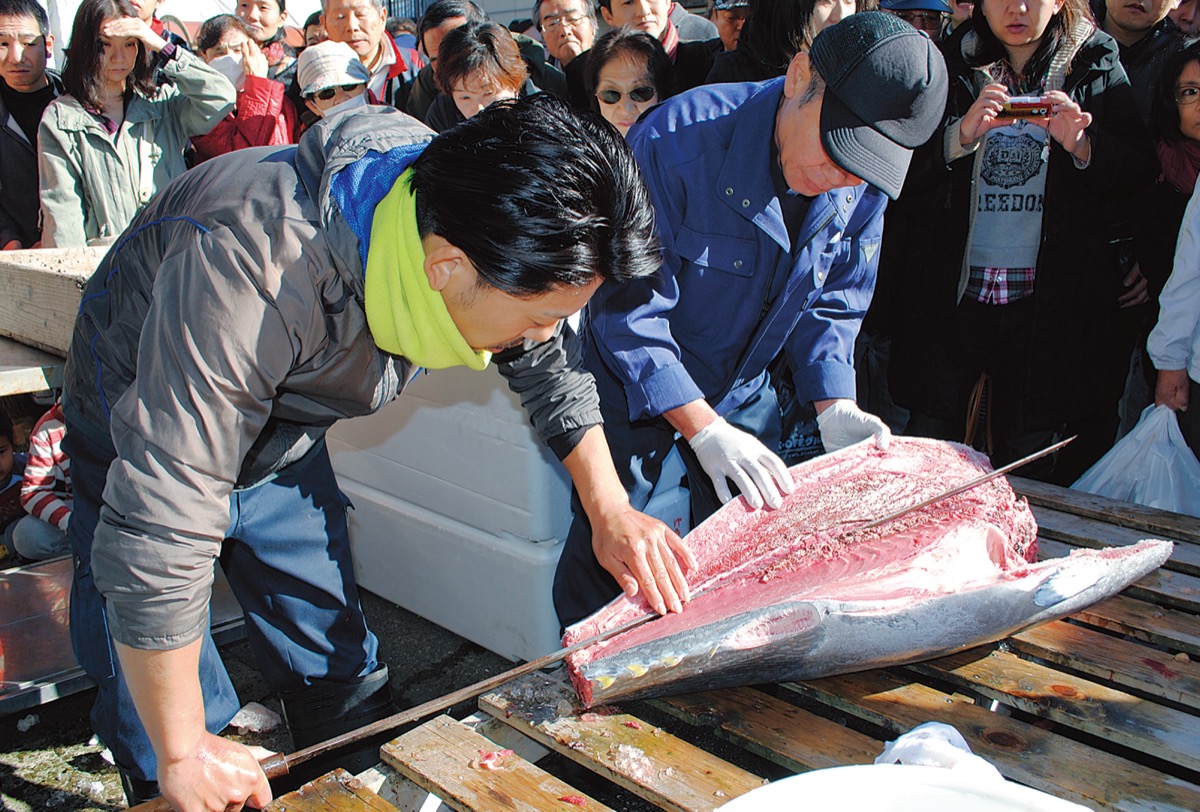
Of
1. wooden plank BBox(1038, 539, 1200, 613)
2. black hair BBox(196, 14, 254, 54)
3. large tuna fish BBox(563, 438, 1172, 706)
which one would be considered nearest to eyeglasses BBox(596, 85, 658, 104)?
large tuna fish BBox(563, 438, 1172, 706)

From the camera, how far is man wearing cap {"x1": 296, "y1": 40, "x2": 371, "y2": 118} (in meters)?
4.25

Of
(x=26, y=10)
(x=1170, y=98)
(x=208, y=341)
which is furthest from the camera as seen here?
(x=26, y=10)

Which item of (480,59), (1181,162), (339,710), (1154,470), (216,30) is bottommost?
(339,710)

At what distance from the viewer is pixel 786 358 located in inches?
116

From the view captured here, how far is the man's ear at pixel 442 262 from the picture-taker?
1.44 metres

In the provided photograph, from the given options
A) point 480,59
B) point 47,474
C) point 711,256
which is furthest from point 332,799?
point 480,59

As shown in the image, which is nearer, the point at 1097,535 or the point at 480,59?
the point at 1097,535

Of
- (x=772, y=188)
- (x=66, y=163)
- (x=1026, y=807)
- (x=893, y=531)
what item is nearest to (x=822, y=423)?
(x=893, y=531)

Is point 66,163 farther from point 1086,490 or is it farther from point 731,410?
point 1086,490

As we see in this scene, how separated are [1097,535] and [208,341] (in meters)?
2.32

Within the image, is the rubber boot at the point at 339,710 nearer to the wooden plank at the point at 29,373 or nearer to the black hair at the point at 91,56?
the wooden plank at the point at 29,373

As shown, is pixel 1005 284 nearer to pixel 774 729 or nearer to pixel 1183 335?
pixel 1183 335

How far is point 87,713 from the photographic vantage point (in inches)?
115

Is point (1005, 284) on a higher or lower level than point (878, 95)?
lower
